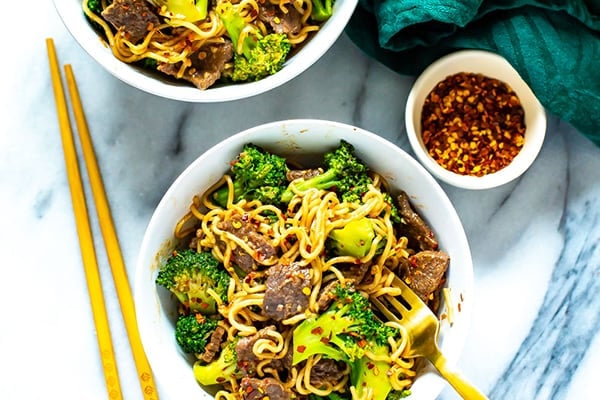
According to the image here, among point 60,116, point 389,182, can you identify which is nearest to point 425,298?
point 389,182

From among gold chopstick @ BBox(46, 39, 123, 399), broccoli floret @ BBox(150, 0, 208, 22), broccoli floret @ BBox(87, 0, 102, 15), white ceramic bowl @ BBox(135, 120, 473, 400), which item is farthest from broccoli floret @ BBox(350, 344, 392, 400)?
broccoli floret @ BBox(87, 0, 102, 15)

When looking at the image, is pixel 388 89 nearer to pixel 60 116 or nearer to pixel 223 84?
pixel 223 84

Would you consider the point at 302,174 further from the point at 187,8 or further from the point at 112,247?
the point at 112,247

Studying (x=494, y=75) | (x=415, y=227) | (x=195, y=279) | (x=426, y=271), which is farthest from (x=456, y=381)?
(x=494, y=75)

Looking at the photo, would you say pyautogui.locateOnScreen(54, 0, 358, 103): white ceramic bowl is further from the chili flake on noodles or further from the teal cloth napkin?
the chili flake on noodles

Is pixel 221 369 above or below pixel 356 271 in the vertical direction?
below

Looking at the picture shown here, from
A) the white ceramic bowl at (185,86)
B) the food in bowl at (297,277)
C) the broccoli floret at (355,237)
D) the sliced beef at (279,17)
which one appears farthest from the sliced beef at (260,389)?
the sliced beef at (279,17)
